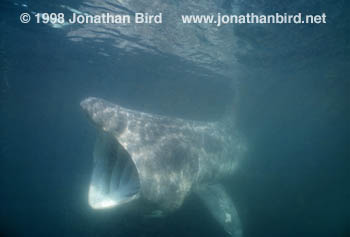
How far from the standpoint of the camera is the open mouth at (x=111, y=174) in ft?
17.7

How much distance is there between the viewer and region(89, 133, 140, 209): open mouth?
5.40 meters

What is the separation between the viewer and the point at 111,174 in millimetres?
5988

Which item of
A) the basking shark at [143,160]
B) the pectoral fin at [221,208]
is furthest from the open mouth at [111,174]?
the pectoral fin at [221,208]

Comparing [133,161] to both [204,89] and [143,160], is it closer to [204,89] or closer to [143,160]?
[143,160]

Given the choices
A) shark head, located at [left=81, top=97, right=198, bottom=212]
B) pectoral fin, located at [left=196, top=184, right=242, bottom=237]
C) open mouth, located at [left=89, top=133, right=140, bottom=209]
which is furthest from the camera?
pectoral fin, located at [left=196, top=184, right=242, bottom=237]

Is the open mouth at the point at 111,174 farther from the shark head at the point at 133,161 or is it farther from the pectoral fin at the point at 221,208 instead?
the pectoral fin at the point at 221,208

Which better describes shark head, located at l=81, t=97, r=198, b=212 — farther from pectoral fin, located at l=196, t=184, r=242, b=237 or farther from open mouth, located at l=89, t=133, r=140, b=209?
pectoral fin, located at l=196, t=184, r=242, b=237

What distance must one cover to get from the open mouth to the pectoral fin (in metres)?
3.28

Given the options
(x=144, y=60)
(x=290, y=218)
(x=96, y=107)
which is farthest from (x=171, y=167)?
(x=144, y=60)

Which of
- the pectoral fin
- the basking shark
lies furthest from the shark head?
the pectoral fin

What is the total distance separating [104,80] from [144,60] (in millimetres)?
16399

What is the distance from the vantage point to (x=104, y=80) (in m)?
38.7

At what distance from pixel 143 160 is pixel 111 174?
113 cm

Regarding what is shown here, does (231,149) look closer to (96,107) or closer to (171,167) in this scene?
(171,167)
